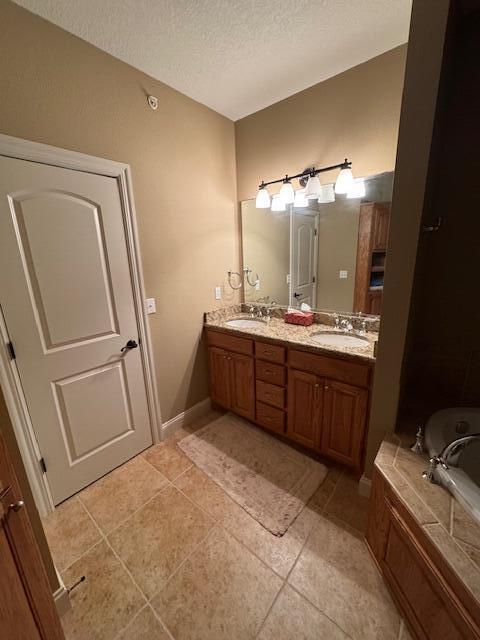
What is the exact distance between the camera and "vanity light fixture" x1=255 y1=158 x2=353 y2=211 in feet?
5.74

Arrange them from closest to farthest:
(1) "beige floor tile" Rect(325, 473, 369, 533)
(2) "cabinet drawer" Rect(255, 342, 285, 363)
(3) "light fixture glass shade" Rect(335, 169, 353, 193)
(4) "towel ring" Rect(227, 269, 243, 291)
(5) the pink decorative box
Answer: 1. (1) "beige floor tile" Rect(325, 473, 369, 533)
2. (3) "light fixture glass shade" Rect(335, 169, 353, 193)
3. (2) "cabinet drawer" Rect(255, 342, 285, 363)
4. (5) the pink decorative box
5. (4) "towel ring" Rect(227, 269, 243, 291)

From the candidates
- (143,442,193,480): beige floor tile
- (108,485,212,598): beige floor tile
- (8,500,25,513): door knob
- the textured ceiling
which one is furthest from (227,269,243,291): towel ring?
(8,500,25,513): door knob

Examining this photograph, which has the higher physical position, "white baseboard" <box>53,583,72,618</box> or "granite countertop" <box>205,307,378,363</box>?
"granite countertop" <box>205,307,378,363</box>

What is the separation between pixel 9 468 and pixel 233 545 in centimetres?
118

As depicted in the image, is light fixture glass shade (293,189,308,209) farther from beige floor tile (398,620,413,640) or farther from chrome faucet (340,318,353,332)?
beige floor tile (398,620,413,640)

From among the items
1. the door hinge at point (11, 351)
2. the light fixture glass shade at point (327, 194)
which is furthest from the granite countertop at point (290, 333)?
the door hinge at point (11, 351)

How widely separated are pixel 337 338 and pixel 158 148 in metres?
1.90

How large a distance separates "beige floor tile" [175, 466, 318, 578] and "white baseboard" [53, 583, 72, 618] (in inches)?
27.2

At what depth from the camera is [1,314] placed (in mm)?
1287

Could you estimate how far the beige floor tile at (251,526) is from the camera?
1314 mm

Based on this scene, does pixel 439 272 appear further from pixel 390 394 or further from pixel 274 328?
pixel 274 328

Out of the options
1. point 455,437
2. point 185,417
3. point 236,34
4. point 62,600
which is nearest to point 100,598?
point 62,600

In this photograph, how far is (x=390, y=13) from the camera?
4.38 feet

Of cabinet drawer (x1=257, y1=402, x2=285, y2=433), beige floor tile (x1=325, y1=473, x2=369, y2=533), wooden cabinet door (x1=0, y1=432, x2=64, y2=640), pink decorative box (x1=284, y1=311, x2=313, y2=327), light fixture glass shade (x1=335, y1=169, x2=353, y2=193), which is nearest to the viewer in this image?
wooden cabinet door (x1=0, y1=432, x2=64, y2=640)
